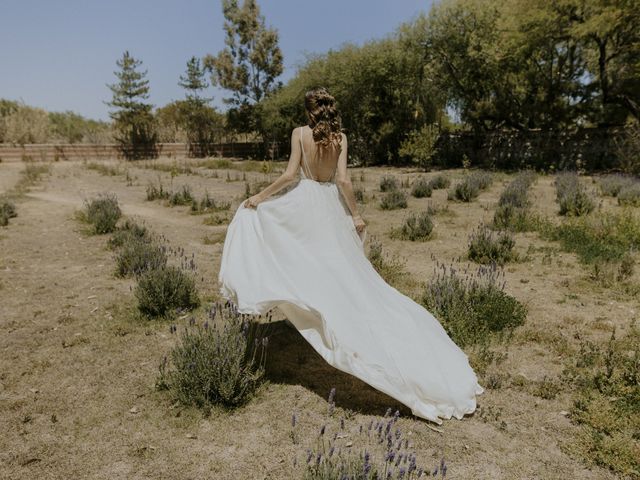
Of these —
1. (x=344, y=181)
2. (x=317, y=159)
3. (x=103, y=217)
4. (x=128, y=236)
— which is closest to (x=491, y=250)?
(x=344, y=181)

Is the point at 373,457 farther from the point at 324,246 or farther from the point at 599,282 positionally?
the point at 599,282

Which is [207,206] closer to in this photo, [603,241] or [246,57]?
[603,241]

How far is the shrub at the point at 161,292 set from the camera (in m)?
5.68

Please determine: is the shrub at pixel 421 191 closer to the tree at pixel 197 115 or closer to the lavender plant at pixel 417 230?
the lavender plant at pixel 417 230

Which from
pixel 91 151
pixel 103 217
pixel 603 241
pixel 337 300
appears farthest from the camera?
pixel 91 151

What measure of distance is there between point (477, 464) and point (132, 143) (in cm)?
3865

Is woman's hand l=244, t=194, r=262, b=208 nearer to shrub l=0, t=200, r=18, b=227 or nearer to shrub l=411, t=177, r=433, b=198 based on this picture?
shrub l=0, t=200, r=18, b=227

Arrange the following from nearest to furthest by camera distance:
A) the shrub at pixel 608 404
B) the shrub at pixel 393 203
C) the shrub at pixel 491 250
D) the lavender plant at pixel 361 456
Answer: the lavender plant at pixel 361 456 → the shrub at pixel 608 404 → the shrub at pixel 491 250 → the shrub at pixel 393 203

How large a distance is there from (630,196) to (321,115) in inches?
474

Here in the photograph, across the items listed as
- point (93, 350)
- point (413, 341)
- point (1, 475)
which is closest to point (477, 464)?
point (413, 341)

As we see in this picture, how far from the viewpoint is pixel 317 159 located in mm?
4336

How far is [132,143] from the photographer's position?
3675cm

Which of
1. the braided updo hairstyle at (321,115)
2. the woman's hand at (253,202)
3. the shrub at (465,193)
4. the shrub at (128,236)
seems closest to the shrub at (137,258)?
the shrub at (128,236)

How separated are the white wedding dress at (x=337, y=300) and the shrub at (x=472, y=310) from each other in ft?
3.02
